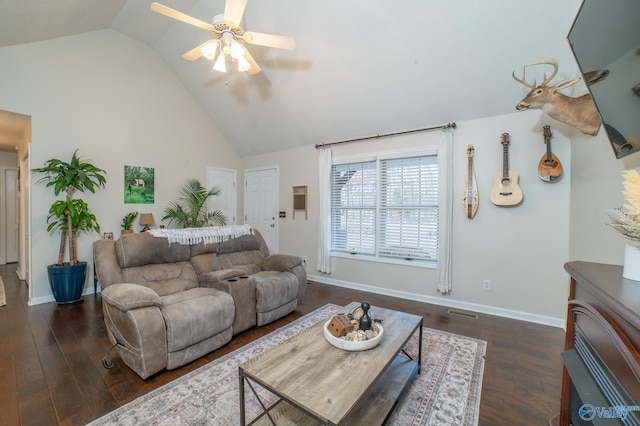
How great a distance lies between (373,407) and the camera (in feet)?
5.40

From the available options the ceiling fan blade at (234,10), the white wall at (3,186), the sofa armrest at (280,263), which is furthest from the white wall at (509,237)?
the white wall at (3,186)

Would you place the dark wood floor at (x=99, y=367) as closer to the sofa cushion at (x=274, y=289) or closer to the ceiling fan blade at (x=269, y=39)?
the sofa cushion at (x=274, y=289)

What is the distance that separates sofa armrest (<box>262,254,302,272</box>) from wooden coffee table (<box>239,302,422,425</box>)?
1540 mm

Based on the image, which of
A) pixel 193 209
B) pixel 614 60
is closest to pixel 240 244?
pixel 193 209

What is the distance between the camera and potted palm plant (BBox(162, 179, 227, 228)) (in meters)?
4.93

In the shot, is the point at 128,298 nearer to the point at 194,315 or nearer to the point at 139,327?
the point at 139,327

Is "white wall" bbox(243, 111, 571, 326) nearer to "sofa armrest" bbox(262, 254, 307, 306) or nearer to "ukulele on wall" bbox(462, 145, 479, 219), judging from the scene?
"ukulele on wall" bbox(462, 145, 479, 219)

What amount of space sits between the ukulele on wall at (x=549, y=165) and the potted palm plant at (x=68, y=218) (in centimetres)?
585

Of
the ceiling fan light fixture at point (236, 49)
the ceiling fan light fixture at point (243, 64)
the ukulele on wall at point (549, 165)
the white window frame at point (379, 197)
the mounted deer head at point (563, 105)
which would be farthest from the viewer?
the white window frame at point (379, 197)

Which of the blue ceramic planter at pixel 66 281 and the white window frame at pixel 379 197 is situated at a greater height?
the white window frame at pixel 379 197

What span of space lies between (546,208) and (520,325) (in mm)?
1371

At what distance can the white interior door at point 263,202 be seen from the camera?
18.4ft

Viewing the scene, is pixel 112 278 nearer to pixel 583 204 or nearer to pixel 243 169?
pixel 243 169

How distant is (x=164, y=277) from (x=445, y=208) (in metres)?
3.52
